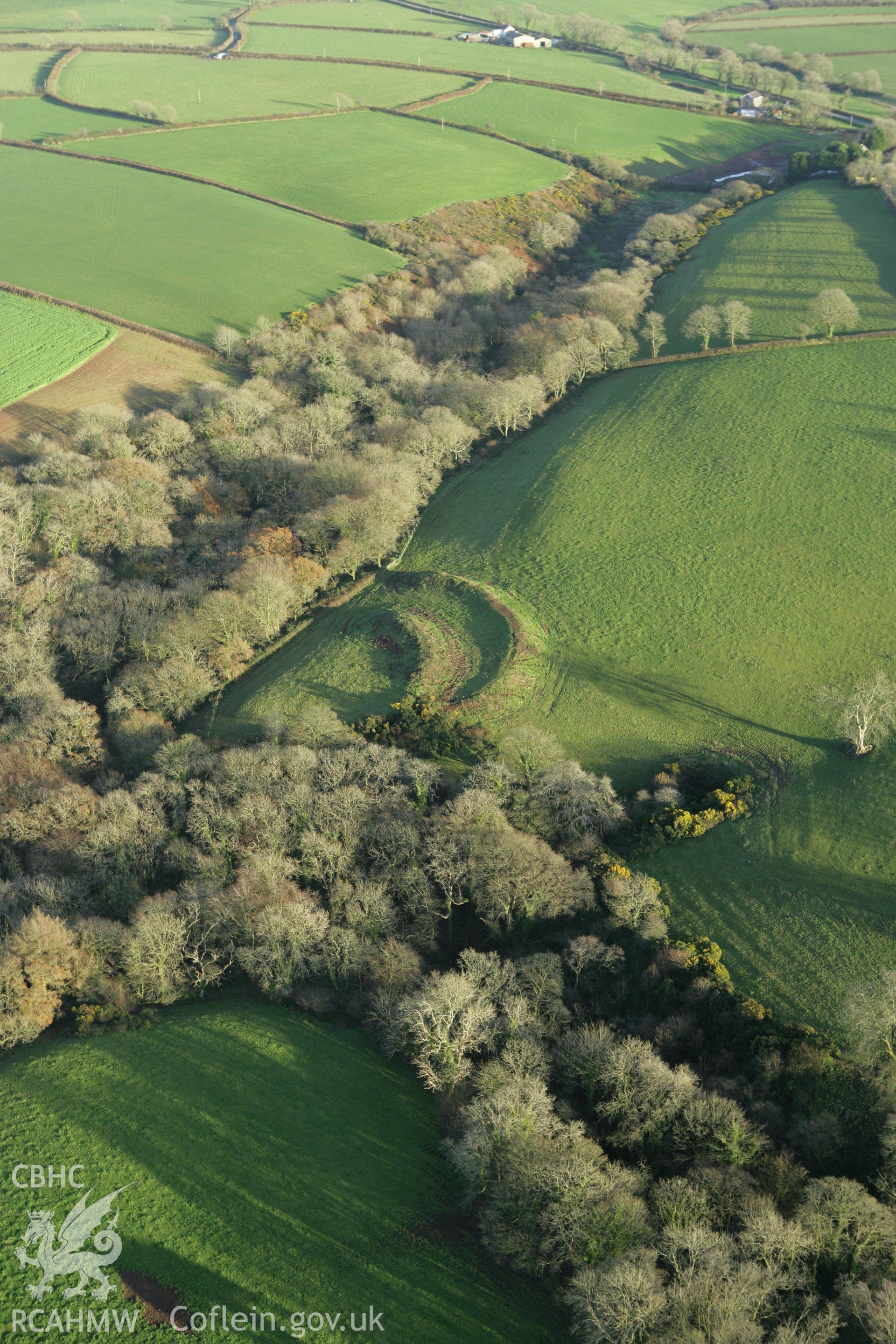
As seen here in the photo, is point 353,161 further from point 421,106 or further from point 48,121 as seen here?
point 48,121

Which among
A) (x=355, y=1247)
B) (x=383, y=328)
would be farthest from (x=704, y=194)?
(x=355, y=1247)

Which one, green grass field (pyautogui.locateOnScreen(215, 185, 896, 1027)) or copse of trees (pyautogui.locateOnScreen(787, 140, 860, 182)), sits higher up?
copse of trees (pyautogui.locateOnScreen(787, 140, 860, 182))

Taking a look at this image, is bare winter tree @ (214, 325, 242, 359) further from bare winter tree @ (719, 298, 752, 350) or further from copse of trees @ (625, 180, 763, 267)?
copse of trees @ (625, 180, 763, 267)

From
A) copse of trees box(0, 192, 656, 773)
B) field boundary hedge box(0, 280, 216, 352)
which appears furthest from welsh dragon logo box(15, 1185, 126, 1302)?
field boundary hedge box(0, 280, 216, 352)

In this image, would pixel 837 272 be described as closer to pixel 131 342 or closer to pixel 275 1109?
pixel 131 342

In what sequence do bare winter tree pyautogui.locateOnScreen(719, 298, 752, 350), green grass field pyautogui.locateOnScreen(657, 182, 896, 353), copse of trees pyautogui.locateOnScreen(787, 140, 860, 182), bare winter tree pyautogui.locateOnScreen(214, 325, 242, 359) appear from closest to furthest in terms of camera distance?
bare winter tree pyautogui.locateOnScreen(719, 298, 752, 350), bare winter tree pyautogui.locateOnScreen(214, 325, 242, 359), green grass field pyautogui.locateOnScreen(657, 182, 896, 353), copse of trees pyautogui.locateOnScreen(787, 140, 860, 182)

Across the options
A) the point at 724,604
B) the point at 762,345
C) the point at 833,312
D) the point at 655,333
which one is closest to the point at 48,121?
the point at 655,333
